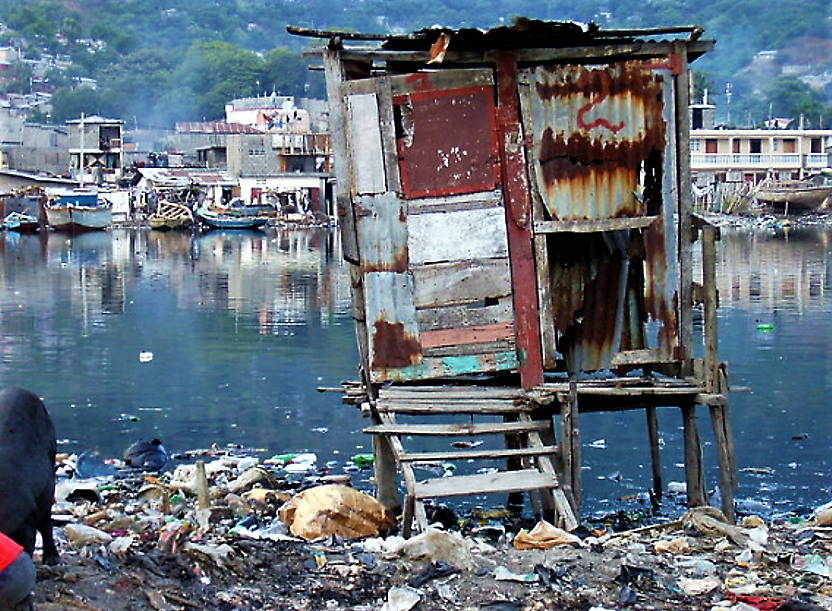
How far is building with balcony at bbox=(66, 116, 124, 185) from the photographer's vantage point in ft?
263

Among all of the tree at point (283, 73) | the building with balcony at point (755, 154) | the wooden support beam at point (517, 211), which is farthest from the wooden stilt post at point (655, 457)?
the tree at point (283, 73)

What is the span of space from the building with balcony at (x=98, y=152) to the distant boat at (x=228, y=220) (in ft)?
47.8

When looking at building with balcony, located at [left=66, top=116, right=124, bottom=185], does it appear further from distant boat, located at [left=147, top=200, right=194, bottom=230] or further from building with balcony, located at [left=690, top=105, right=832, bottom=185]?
building with balcony, located at [left=690, top=105, right=832, bottom=185]

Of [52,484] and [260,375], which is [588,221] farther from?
[260,375]

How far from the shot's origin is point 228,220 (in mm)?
66000

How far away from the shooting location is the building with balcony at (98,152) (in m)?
80.3

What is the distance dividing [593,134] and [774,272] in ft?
84.4

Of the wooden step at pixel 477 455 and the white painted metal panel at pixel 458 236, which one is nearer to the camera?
the wooden step at pixel 477 455

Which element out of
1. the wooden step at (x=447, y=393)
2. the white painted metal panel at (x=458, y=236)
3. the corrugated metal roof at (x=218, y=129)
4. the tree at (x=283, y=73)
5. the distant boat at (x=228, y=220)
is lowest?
the wooden step at (x=447, y=393)

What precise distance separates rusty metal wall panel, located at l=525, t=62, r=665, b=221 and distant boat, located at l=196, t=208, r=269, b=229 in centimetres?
5554

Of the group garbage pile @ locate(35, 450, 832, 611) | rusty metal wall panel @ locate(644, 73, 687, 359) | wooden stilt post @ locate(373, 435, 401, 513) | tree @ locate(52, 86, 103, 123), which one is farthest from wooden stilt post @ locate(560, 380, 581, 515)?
tree @ locate(52, 86, 103, 123)

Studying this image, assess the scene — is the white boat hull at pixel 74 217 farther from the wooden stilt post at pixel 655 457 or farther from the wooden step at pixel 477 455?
the wooden step at pixel 477 455

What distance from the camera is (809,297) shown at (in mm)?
29391

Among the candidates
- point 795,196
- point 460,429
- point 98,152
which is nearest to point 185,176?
point 98,152
